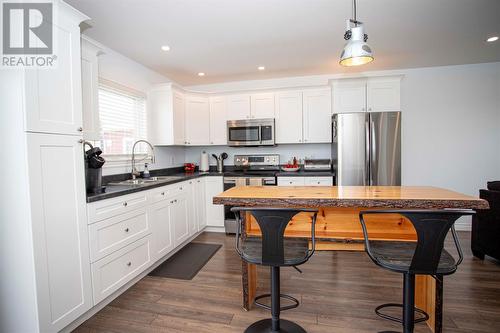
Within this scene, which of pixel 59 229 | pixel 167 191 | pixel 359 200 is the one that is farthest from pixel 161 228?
pixel 359 200

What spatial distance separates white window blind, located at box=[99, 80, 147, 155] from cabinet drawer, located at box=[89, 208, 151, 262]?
1.06m

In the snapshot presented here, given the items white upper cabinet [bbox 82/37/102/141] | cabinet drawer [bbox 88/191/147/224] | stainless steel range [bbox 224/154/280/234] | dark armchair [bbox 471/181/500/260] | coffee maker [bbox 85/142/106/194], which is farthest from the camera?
stainless steel range [bbox 224/154/280/234]

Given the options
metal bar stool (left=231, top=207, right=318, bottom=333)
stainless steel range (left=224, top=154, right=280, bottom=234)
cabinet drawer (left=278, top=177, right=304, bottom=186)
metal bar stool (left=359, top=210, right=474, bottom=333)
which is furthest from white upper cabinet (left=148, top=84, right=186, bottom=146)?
metal bar stool (left=359, top=210, right=474, bottom=333)

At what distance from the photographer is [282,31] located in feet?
9.15

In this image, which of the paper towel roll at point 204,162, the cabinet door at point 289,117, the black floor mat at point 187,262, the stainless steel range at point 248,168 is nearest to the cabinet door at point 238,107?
the cabinet door at point 289,117

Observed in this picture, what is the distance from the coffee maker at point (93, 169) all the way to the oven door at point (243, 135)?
8.06 feet

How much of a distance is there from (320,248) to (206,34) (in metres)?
2.41

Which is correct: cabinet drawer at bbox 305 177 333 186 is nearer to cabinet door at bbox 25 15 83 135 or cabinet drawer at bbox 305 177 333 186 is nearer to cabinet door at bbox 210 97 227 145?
cabinet door at bbox 210 97 227 145

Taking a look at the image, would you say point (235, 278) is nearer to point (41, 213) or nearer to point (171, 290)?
point (171, 290)

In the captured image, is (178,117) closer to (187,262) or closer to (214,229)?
(214,229)

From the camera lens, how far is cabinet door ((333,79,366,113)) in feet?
13.0

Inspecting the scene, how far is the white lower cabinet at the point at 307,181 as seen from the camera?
3957 mm

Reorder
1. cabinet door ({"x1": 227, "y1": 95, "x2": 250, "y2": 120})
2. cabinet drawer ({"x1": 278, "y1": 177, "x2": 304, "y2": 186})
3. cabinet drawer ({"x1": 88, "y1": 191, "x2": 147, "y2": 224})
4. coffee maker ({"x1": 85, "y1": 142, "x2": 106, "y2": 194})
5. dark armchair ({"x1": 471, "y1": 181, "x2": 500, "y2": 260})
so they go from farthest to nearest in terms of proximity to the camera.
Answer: cabinet door ({"x1": 227, "y1": 95, "x2": 250, "y2": 120}) < cabinet drawer ({"x1": 278, "y1": 177, "x2": 304, "y2": 186}) < dark armchair ({"x1": 471, "y1": 181, "x2": 500, "y2": 260}) < coffee maker ({"x1": 85, "y1": 142, "x2": 106, "y2": 194}) < cabinet drawer ({"x1": 88, "y1": 191, "x2": 147, "y2": 224})

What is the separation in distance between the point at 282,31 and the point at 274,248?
230 centimetres
